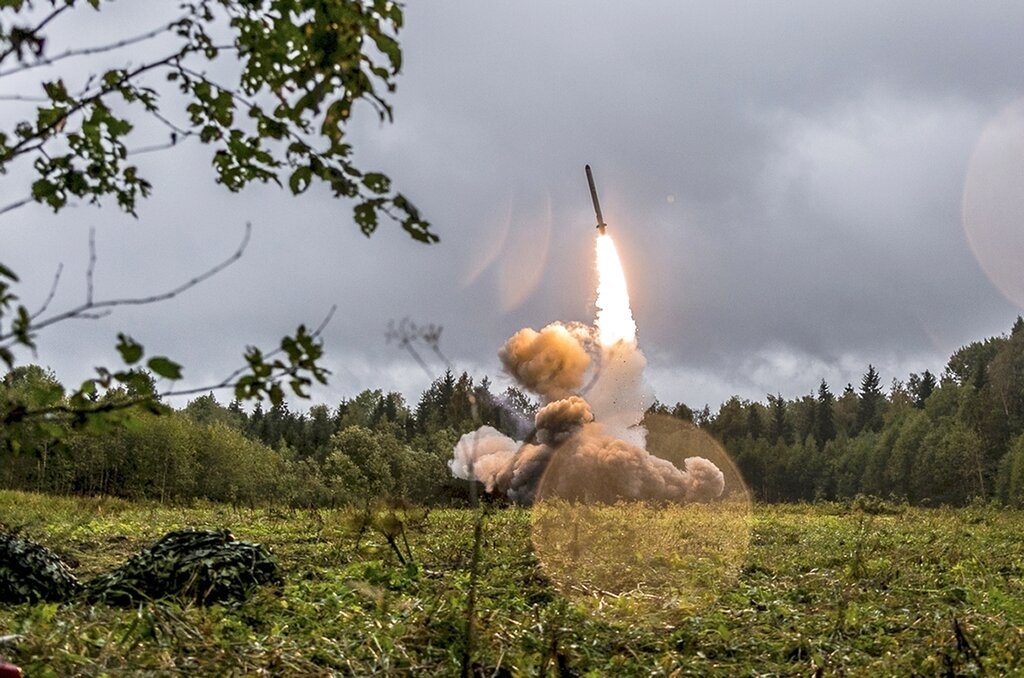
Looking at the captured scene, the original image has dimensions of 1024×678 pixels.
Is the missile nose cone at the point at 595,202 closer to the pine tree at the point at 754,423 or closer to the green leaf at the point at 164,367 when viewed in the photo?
the green leaf at the point at 164,367

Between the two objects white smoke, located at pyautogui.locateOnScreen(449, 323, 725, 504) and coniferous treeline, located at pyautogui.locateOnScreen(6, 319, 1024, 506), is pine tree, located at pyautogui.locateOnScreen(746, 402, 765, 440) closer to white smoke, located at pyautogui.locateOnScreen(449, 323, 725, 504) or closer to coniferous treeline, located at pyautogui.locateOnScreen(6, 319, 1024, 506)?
coniferous treeline, located at pyautogui.locateOnScreen(6, 319, 1024, 506)

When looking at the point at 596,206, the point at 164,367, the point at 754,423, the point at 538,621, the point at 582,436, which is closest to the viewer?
the point at 164,367

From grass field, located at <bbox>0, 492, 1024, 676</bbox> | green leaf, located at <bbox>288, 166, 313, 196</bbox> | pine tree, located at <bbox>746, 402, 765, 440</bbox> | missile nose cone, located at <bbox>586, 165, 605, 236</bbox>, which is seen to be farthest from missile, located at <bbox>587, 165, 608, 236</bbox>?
pine tree, located at <bbox>746, 402, 765, 440</bbox>

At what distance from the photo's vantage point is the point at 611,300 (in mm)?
36094

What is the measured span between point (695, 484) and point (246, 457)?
1336 inches

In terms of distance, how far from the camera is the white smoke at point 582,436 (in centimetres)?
4016

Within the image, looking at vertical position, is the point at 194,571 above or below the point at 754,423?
below

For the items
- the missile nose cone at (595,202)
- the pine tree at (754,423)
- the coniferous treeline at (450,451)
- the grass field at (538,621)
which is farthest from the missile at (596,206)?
the pine tree at (754,423)

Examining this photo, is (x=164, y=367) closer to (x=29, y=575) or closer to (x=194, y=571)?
(x=194, y=571)

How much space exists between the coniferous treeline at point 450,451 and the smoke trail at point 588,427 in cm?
255

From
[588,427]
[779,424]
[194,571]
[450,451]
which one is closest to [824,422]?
[779,424]

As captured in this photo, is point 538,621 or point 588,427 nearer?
point 538,621

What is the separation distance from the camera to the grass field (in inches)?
259

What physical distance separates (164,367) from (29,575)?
8.60 metres
